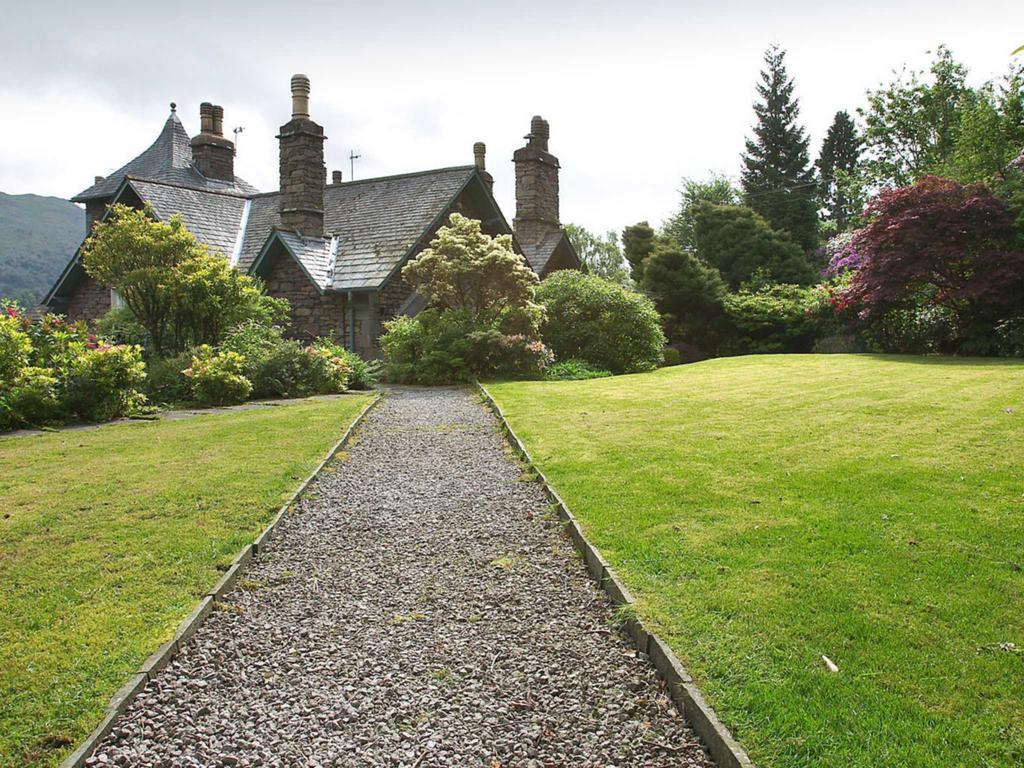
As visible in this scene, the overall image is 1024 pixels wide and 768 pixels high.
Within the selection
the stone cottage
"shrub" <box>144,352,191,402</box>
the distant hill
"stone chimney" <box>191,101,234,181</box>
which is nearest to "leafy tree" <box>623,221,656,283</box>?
the stone cottage

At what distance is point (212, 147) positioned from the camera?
3016cm

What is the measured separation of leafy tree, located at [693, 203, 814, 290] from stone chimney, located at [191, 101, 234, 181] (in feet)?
72.4

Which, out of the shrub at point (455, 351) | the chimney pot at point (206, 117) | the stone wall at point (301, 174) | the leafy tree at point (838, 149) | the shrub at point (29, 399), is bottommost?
the shrub at point (29, 399)

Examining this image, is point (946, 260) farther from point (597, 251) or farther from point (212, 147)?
point (597, 251)

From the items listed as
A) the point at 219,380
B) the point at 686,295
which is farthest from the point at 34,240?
the point at 219,380

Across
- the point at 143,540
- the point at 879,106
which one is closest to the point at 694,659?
the point at 143,540

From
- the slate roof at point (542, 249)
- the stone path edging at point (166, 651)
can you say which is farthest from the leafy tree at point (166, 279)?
the slate roof at point (542, 249)

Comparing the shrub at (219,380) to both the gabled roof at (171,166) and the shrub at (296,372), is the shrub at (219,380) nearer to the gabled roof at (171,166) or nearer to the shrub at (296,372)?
the shrub at (296,372)

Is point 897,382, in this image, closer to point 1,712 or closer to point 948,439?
point 948,439

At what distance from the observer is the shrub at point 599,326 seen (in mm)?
20859

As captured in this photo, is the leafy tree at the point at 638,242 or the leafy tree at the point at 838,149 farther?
the leafy tree at the point at 838,149

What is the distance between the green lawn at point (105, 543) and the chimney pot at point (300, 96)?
1417 cm

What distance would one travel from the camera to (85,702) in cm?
341

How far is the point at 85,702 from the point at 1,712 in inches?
13.3
